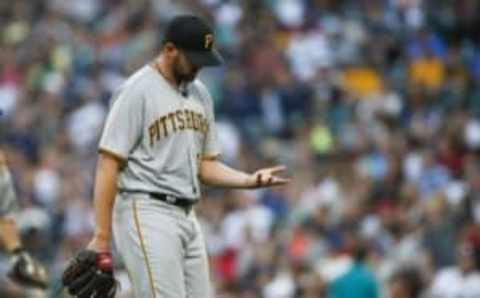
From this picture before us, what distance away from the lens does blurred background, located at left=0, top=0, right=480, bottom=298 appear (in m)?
17.3

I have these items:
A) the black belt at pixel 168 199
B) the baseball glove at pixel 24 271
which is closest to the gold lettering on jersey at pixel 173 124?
the black belt at pixel 168 199

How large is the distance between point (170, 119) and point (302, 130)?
32.5 ft

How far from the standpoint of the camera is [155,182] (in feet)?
34.3

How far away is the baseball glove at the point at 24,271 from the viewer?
12.5 meters

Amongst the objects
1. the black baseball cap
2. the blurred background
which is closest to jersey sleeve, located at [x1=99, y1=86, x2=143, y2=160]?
the black baseball cap

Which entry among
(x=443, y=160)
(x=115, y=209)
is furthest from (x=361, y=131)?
(x=115, y=209)

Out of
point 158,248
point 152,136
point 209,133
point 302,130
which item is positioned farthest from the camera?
point 302,130

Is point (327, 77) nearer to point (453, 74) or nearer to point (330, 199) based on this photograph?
point (453, 74)

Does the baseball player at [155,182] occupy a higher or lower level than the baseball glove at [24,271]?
higher

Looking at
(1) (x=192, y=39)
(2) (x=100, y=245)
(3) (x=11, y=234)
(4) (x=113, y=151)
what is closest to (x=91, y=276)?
(2) (x=100, y=245)

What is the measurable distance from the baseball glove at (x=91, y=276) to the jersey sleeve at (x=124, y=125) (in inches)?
21.9

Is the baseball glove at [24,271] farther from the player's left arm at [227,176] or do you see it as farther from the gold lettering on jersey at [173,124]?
the gold lettering on jersey at [173,124]

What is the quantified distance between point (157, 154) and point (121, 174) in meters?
0.22

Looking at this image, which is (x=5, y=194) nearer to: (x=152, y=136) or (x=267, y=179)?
(x=152, y=136)
